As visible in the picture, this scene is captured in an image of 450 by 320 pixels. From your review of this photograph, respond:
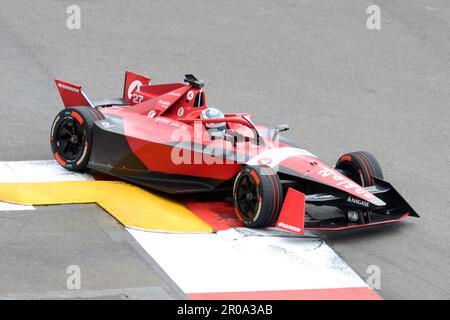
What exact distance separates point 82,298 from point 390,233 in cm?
443

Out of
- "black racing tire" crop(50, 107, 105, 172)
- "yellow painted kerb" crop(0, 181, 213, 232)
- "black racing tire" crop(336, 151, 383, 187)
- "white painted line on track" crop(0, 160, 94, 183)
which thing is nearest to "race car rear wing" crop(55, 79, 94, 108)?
"black racing tire" crop(50, 107, 105, 172)

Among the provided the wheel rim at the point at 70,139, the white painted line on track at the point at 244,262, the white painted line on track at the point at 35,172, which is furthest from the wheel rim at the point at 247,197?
the wheel rim at the point at 70,139

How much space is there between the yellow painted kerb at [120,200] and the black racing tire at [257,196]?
51 cm

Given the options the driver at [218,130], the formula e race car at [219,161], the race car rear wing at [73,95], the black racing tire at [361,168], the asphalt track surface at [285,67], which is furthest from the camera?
the asphalt track surface at [285,67]

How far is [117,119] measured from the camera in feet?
48.2

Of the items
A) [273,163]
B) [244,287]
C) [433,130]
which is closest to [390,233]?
[273,163]

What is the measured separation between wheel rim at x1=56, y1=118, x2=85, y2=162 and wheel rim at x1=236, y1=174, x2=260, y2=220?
2740mm

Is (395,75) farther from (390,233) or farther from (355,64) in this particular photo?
(390,233)

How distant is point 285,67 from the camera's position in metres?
20.8

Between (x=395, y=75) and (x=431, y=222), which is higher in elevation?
(x=395, y=75)

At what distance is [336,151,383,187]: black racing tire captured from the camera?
13688mm

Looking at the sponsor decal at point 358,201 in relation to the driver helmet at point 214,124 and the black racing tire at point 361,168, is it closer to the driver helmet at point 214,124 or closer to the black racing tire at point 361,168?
the black racing tire at point 361,168

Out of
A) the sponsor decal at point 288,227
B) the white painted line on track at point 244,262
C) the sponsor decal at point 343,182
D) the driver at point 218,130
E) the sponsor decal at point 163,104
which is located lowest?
the white painted line on track at point 244,262

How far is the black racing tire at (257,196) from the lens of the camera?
41.7ft
